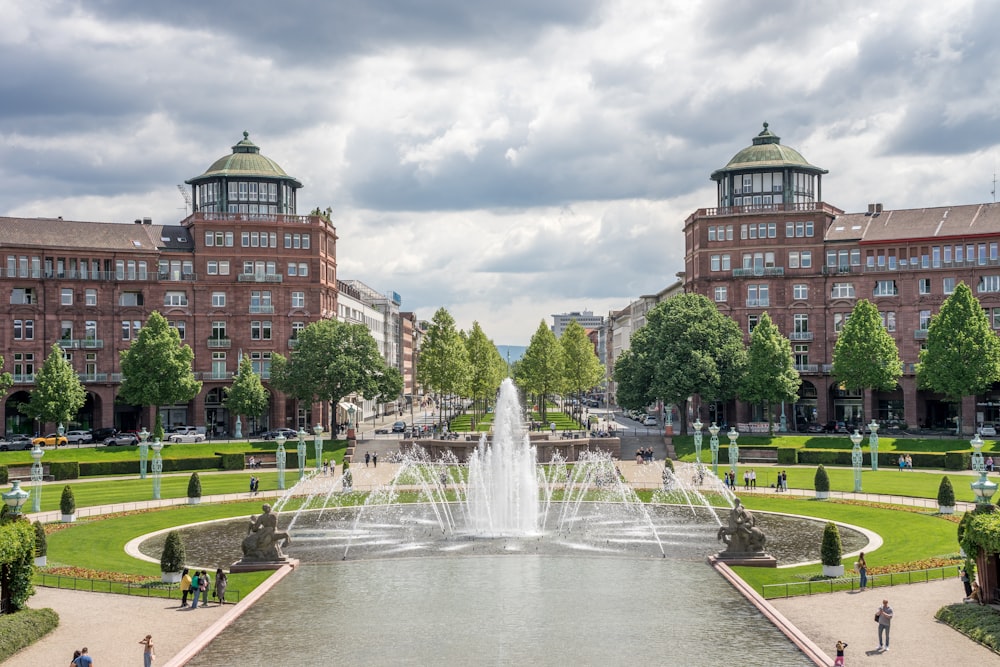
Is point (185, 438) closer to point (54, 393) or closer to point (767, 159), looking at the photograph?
point (54, 393)

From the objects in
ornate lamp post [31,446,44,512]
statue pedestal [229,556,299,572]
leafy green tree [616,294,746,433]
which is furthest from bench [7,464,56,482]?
leafy green tree [616,294,746,433]

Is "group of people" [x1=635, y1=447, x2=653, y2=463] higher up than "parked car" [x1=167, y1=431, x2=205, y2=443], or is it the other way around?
"parked car" [x1=167, y1=431, x2=205, y2=443]

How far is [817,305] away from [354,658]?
9689cm

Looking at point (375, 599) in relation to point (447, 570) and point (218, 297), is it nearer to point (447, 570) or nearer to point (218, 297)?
point (447, 570)

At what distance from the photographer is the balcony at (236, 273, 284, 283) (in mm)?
119000

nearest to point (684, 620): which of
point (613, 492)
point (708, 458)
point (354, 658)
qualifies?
point (354, 658)

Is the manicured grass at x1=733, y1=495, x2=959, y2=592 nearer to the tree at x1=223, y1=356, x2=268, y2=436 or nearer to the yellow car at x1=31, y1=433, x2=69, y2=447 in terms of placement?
the tree at x1=223, y1=356, x2=268, y2=436

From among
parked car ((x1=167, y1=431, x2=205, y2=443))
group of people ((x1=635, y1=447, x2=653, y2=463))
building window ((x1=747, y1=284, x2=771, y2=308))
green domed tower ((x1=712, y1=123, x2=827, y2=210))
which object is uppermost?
green domed tower ((x1=712, y1=123, x2=827, y2=210))

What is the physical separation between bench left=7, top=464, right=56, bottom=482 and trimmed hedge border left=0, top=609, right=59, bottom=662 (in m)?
53.8

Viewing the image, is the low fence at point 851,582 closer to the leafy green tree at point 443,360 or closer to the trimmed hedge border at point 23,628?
the trimmed hedge border at point 23,628

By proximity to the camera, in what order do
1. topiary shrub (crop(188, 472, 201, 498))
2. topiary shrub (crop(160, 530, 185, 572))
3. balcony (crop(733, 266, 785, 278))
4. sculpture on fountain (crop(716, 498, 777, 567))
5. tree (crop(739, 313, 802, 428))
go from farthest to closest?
1. balcony (crop(733, 266, 785, 278))
2. tree (crop(739, 313, 802, 428))
3. topiary shrub (crop(188, 472, 201, 498))
4. sculpture on fountain (crop(716, 498, 777, 567))
5. topiary shrub (crop(160, 530, 185, 572))

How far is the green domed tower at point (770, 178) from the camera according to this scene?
124 m

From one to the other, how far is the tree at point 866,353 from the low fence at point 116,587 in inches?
3204

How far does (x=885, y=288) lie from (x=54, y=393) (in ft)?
301
